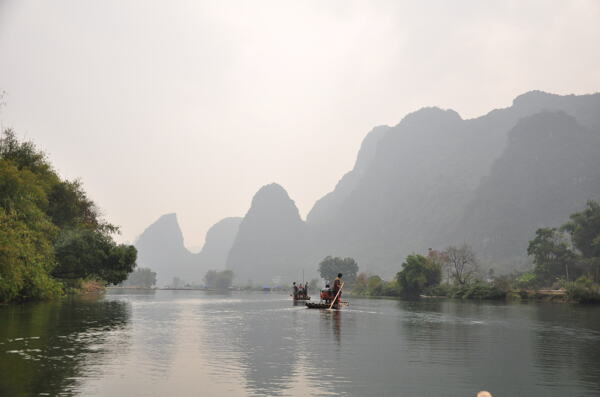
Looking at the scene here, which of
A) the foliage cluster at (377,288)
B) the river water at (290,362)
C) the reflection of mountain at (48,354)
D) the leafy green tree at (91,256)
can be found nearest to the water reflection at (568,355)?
the river water at (290,362)

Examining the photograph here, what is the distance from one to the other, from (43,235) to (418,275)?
87.8m

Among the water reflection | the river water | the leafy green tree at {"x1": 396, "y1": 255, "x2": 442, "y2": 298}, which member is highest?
the leafy green tree at {"x1": 396, "y1": 255, "x2": 442, "y2": 298}

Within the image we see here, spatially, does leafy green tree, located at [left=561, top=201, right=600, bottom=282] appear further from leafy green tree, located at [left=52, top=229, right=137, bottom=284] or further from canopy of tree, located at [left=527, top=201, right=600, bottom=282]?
leafy green tree, located at [left=52, top=229, right=137, bottom=284]

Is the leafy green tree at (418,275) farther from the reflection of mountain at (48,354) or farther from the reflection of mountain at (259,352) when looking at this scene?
the reflection of mountain at (48,354)

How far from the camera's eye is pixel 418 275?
122m

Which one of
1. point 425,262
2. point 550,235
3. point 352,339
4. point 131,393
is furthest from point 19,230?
point 550,235

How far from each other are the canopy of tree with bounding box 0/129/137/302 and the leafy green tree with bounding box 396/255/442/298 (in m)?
69.7

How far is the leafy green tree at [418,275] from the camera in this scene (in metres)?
122

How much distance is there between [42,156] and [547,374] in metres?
71.2

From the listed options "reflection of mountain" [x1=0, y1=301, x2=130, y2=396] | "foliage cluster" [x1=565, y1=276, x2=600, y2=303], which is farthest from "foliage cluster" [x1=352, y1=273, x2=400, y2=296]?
"reflection of mountain" [x1=0, y1=301, x2=130, y2=396]

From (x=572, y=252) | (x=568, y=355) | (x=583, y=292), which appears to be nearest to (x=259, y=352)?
(x=568, y=355)

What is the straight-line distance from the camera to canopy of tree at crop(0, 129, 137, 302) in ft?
150

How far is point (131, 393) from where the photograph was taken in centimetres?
1434

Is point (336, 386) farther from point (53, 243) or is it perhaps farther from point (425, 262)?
point (425, 262)
